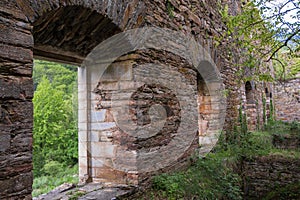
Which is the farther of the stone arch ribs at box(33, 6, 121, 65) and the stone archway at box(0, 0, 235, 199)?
the stone arch ribs at box(33, 6, 121, 65)

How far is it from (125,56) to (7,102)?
1741 mm

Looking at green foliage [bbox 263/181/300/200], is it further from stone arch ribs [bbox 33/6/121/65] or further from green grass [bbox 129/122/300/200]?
stone arch ribs [bbox 33/6/121/65]

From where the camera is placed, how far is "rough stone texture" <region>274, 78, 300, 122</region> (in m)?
13.5

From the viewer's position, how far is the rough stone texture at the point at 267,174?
5.82 metres

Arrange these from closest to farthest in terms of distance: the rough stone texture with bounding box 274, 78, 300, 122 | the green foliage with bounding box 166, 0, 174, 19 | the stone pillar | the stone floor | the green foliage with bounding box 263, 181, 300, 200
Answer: the stone pillar → the stone floor → the green foliage with bounding box 166, 0, 174, 19 → the green foliage with bounding box 263, 181, 300, 200 → the rough stone texture with bounding box 274, 78, 300, 122

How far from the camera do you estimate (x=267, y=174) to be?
601 centimetres

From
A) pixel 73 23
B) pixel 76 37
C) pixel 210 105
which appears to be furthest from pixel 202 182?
pixel 73 23

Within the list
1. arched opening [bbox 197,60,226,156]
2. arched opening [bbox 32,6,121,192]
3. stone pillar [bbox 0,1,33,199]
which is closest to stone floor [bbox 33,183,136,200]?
arched opening [bbox 32,6,121,192]

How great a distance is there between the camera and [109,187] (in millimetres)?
3203

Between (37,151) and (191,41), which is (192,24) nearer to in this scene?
(191,41)

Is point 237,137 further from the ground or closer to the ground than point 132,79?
closer to the ground

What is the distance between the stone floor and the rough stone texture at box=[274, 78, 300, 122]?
1277 cm

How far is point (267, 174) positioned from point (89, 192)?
4.55m

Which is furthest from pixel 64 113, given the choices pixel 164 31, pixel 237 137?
pixel 164 31
